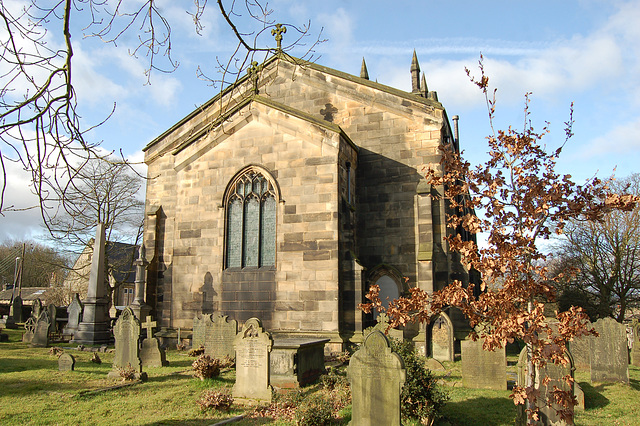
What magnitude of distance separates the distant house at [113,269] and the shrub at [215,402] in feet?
71.1

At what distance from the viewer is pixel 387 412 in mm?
6688

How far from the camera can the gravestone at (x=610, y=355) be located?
448 inches

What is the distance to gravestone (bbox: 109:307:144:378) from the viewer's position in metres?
11.8

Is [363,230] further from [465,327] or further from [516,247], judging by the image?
[516,247]

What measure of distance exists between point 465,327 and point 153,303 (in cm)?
1131

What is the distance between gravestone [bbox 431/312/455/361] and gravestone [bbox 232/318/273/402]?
21.3 ft

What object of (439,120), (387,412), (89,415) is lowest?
(89,415)

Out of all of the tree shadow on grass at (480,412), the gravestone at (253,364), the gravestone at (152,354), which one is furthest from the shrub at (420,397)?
the gravestone at (152,354)

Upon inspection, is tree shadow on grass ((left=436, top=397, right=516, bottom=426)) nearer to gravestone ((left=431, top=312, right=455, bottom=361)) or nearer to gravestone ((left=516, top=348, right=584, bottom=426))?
gravestone ((left=516, top=348, right=584, bottom=426))

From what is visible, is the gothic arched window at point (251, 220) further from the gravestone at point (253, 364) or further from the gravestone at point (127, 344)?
the gravestone at point (253, 364)

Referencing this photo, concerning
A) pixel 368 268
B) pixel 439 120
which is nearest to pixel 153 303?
pixel 368 268

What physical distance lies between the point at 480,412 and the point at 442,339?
5.79 metres

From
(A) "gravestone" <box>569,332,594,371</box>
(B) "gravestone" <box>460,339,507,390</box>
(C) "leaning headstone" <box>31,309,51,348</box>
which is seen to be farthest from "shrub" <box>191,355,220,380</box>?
(A) "gravestone" <box>569,332,594,371</box>

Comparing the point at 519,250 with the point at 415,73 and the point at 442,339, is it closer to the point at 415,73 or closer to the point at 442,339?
the point at 442,339
